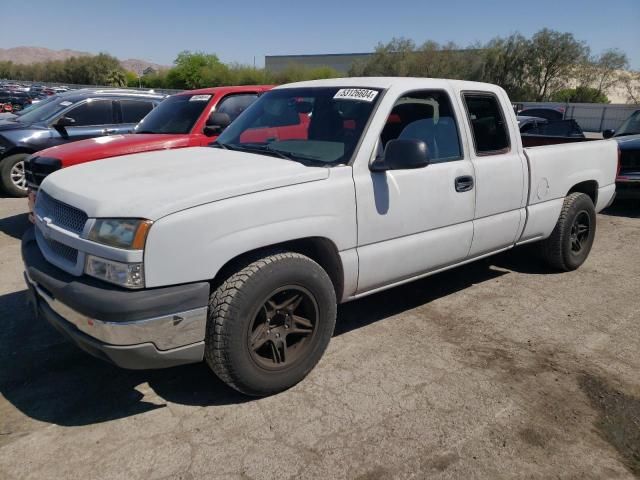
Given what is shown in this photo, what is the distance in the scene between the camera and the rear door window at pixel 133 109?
359 inches

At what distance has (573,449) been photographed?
2.79 metres

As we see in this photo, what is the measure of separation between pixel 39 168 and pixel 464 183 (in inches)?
191

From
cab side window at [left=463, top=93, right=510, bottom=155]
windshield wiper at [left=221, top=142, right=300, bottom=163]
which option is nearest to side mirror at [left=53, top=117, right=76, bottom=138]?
windshield wiper at [left=221, top=142, right=300, bottom=163]

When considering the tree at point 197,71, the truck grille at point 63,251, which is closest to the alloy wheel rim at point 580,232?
the truck grille at point 63,251

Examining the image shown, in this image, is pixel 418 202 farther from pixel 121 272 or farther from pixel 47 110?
pixel 47 110

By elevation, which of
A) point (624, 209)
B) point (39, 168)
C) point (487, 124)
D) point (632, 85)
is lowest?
point (624, 209)

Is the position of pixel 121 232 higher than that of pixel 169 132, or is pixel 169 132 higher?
pixel 169 132

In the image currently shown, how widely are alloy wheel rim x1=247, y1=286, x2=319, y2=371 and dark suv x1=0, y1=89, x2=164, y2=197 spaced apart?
6.70m

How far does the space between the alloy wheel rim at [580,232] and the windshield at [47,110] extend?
7980 millimetres

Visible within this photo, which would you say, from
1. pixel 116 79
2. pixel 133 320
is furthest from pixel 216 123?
pixel 116 79

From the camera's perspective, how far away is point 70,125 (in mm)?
8672

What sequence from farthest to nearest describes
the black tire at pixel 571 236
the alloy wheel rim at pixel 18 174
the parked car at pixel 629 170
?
the alloy wheel rim at pixel 18 174 < the parked car at pixel 629 170 < the black tire at pixel 571 236

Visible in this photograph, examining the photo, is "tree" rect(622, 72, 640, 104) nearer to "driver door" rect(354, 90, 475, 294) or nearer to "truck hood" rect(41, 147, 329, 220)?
"driver door" rect(354, 90, 475, 294)

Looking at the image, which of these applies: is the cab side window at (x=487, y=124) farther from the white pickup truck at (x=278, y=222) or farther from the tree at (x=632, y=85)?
the tree at (x=632, y=85)
